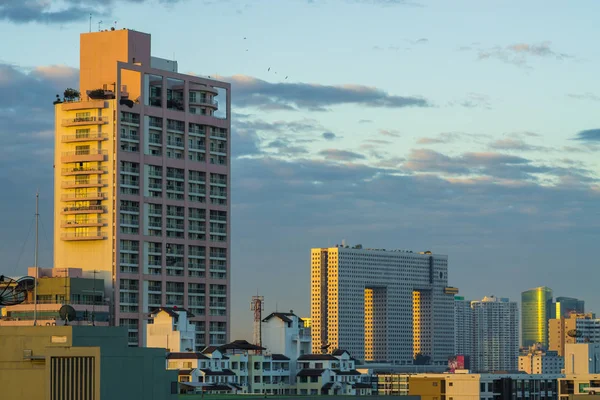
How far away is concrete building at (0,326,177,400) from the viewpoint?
97.8m

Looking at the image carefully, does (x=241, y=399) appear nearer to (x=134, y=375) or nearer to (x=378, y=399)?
(x=378, y=399)

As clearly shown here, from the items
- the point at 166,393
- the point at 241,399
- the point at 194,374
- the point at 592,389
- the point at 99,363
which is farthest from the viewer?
the point at 194,374

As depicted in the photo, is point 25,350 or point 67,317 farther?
point 67,317

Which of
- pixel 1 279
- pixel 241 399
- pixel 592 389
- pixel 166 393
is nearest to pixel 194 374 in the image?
pixel 1 279

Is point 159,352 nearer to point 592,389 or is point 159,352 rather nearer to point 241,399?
point 241,399

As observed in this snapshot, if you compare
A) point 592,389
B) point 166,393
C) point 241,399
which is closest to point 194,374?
point 592,389

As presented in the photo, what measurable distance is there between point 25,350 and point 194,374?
98023 millimetres

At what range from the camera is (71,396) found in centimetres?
9762

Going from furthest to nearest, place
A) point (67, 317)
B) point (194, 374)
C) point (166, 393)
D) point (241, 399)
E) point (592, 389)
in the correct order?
point (194, 374)
point (592, 389)
point (241, 399)
point (67, 317)
point (166, 393)

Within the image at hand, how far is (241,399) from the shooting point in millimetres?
124812

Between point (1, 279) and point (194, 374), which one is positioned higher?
point (1, 279)

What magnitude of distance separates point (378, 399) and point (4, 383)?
143 ft

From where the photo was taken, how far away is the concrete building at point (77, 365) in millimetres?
97750

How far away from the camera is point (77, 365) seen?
9788 cm
